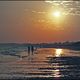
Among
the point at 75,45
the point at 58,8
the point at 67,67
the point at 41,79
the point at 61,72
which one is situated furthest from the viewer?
the point at 75,45

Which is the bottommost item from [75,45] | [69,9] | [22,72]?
[75,45]

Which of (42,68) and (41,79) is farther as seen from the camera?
(42,68)

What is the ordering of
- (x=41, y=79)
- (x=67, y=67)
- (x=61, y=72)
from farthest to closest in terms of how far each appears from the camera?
(x=67, y=67) < (x=61, y=72) < (x=41, y=79)

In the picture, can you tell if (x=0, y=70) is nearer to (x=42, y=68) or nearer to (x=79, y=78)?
(x=42, y=68)

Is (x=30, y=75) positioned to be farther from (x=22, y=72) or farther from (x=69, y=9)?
(x=69, y=9)

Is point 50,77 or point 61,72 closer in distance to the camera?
point 50,77

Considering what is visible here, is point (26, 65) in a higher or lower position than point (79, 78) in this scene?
lower

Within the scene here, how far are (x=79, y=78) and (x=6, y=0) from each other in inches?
551

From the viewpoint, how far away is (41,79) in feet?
60.1

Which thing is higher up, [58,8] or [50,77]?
[50,77]

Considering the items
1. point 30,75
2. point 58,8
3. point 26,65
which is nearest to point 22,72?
point 30,75

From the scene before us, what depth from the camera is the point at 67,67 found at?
22.0 m

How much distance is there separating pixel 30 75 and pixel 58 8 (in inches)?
470

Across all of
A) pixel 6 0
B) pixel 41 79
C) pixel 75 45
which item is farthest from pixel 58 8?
pixel 75 45
